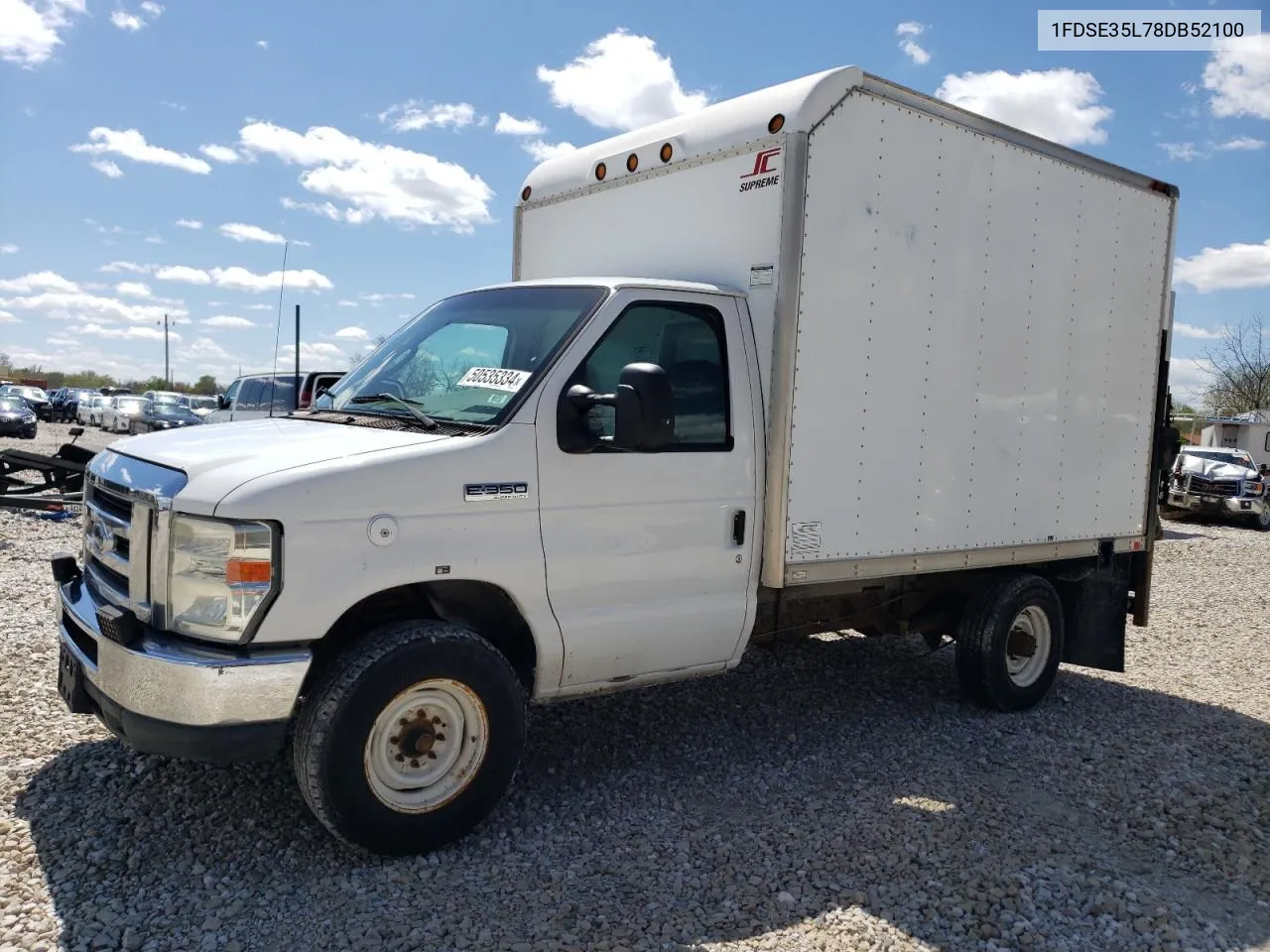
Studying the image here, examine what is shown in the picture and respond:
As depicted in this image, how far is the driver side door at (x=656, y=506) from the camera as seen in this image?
424 centimetres

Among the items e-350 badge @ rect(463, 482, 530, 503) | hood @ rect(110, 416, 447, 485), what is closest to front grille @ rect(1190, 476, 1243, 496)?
e-350 badge @ rect(463, 482, 530, 503)

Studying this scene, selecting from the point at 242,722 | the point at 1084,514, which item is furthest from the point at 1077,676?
the point at 242,722

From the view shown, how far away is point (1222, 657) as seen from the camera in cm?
872

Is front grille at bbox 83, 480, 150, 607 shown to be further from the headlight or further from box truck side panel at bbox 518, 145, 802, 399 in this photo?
box truck side panel at bbox 518, 145, 802, 399

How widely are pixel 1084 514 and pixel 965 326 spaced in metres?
1.79

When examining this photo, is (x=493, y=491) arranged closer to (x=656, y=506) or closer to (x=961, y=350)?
(x=656, y=506)

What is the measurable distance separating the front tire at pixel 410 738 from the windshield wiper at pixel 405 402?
838mm

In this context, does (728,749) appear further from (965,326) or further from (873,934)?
(965,326)

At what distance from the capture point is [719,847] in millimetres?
4262

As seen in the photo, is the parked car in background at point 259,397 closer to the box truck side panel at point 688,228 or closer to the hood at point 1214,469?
the box truck side panel at point 688,228

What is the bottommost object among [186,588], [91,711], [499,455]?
[91,711]

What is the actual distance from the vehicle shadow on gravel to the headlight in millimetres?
1042

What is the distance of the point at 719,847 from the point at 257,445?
101 inches

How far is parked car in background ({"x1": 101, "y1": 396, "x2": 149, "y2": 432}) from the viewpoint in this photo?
31606 millimetres
